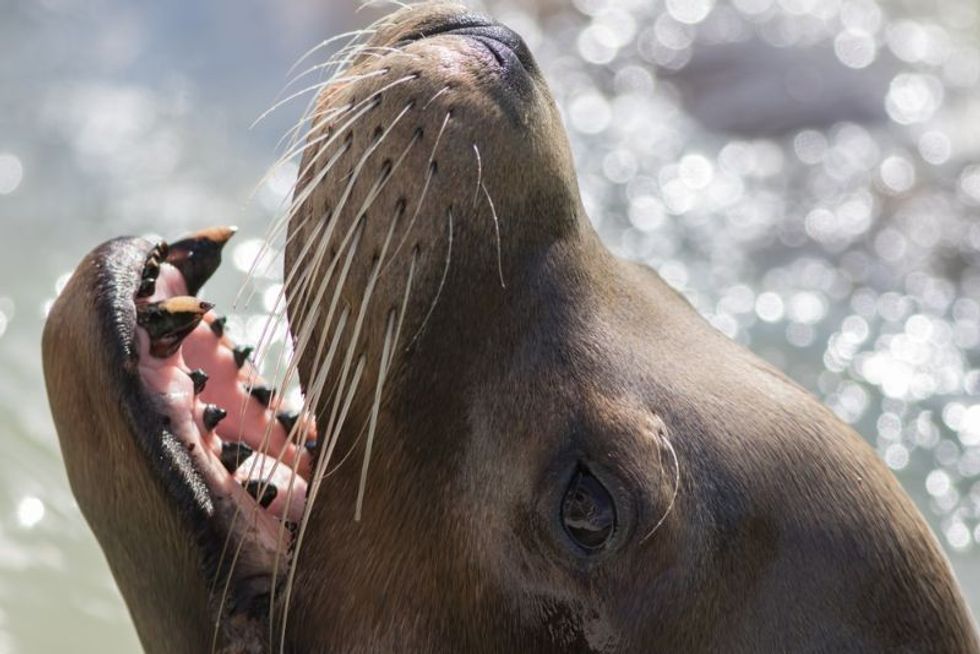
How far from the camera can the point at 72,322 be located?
107 inches

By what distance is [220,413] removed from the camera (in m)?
2.75

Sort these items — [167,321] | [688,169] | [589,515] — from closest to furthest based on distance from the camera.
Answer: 1. [589,515]
2. [167,321]
3. [688,169]

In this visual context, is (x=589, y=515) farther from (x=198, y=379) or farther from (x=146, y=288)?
(x=146, y=288)

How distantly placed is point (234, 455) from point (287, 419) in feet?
0.95

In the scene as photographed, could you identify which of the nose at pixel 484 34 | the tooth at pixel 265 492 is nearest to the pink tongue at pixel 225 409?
the tooth at pixel 265 492

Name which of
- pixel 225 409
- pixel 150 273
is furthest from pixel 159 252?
pixel 225 409

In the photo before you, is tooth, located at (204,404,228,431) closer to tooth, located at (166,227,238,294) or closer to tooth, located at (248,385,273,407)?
tooth, located at (248,385,273,407)

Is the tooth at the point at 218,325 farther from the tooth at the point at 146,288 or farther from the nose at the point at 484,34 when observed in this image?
the nose at the point at 484,34

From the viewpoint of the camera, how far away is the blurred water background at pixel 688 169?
609 cm

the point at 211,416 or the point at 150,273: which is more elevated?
the point at 150,273

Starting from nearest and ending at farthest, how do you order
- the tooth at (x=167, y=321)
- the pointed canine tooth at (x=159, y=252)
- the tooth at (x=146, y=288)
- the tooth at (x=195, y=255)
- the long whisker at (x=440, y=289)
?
the long whisker at (x=440, y=289) < the tooth at (x=167, y=321) < the tooth at (x=146, y=288) < the pointed canine tooth at (x=159, y=252) < the tooth at (x=195, y=255)

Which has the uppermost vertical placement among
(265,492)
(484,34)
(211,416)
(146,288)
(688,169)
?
(688,169)

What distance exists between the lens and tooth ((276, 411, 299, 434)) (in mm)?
3010

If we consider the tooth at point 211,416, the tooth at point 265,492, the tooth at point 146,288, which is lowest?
the tooth at point 265,492
